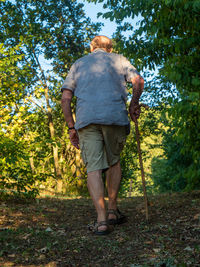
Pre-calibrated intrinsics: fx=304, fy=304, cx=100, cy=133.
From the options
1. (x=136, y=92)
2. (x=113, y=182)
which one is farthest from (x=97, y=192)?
(x=136, y=92)

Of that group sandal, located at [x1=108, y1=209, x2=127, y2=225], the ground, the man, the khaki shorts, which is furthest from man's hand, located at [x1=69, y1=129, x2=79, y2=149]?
the ground

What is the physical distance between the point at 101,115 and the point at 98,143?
31 centimetres

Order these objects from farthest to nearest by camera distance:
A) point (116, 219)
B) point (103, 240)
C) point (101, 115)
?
point (116, 219) → point (101, 115) → point (103, 240)

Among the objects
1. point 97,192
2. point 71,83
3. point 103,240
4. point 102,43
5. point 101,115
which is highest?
point 102,43

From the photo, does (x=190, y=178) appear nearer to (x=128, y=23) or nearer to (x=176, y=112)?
(x=176, y=112)

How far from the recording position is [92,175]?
323 cm

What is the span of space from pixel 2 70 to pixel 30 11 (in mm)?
9234

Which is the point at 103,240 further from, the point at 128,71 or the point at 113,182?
the point at 128,71

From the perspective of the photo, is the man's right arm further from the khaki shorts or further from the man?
the khaki shorts

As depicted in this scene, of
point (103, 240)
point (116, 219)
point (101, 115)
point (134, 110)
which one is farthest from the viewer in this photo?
point (134, 110)

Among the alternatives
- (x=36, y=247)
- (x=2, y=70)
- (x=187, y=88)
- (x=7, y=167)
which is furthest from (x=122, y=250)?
(x=2, y=70)

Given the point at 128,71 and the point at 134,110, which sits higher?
the point at 128,71

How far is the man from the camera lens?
319 centimetres

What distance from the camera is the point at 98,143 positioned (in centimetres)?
326
